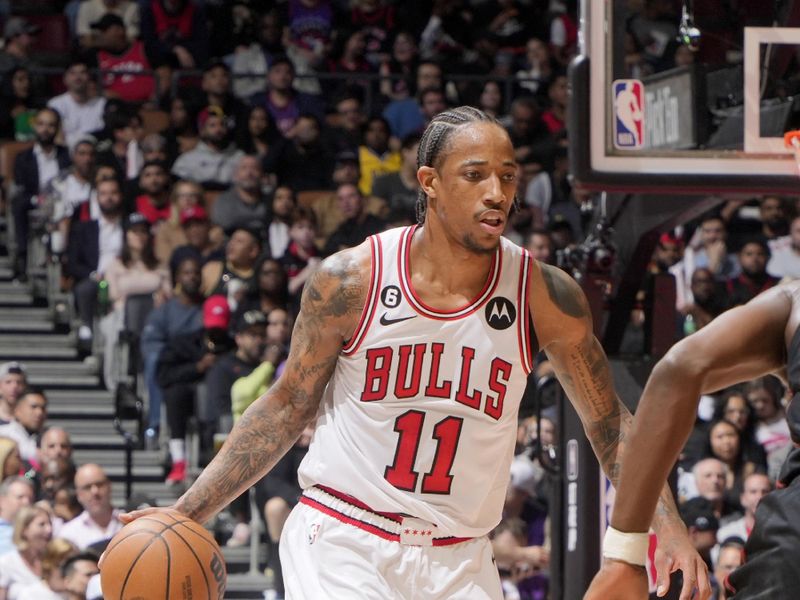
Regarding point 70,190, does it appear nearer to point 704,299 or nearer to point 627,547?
point 704,299

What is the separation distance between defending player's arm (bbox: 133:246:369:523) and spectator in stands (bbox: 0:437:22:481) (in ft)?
16.7

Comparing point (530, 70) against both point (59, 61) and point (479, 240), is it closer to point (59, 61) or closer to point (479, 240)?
point (59, 61)

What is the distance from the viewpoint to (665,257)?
10172mm

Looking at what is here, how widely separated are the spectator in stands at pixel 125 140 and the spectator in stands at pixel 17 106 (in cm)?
80

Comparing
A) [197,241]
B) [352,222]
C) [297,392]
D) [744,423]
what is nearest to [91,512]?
[197,241]

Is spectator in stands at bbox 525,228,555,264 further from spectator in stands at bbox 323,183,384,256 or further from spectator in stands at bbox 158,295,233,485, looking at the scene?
spectator in stands at bbox 158,295,233,485

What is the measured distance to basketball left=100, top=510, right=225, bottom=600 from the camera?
13.8 feet

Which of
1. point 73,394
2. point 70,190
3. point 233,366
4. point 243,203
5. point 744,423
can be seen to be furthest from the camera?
point 243,203

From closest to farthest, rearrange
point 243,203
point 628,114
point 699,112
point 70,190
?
point 628,114, point 699,112, point 70,190, point 243,203

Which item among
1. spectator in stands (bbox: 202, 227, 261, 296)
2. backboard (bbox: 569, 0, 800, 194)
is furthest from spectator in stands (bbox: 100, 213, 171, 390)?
backboard (bbox: 569, 0, 800, 194)

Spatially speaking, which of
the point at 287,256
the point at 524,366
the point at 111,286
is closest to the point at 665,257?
the point at 287,256

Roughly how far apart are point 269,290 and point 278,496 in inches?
71.0

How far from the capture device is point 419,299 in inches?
170

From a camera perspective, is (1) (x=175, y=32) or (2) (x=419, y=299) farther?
(1) (x=175, y=32)
